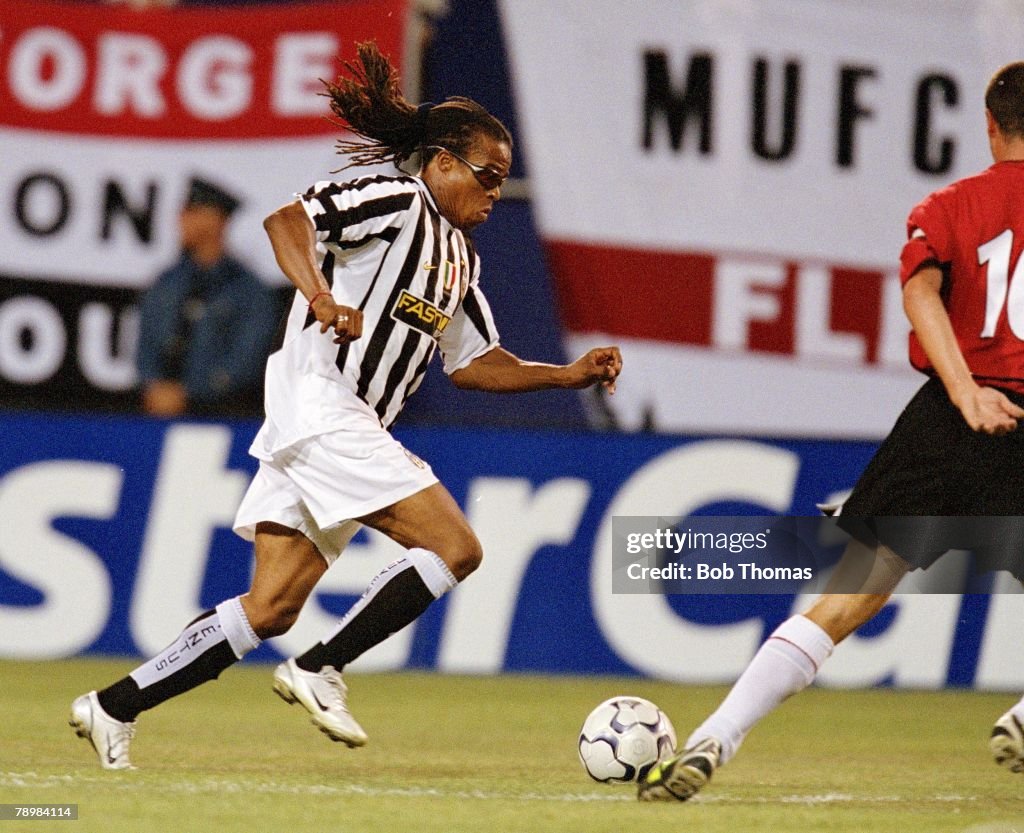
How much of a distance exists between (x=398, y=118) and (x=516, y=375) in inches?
31.7

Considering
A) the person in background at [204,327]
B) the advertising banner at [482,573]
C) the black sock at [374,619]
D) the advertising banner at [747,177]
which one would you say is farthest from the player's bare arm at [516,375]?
the advertising banner at [747,177]

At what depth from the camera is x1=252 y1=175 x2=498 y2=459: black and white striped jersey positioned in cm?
525

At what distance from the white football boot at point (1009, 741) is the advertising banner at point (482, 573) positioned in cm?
380

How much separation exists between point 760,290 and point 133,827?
22.9 ft

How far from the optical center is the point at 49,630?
8.77m

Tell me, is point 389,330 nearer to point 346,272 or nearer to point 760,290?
point 346,272

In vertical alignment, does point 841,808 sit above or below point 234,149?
below

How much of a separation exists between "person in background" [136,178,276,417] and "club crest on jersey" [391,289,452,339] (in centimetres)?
401

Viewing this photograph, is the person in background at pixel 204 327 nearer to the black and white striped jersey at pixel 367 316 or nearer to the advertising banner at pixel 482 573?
the advertising banner at pixel 482 573

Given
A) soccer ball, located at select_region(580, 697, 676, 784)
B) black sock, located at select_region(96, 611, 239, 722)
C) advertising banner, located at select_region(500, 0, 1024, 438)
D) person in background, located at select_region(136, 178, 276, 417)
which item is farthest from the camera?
advertising banner, located at select_region(500, 0, 1024, 438)

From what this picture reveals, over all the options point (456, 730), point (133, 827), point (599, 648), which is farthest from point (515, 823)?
point (599, 648)

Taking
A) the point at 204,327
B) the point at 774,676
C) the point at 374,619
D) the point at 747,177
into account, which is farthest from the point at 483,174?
the point at 747,177

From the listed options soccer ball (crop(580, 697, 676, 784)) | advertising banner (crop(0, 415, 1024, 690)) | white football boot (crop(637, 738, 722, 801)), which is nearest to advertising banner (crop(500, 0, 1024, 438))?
advertising banner (crop(0, 415, 1024, 690))

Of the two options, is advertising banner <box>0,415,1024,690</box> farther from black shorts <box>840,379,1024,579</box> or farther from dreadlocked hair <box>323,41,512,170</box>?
black shorts <box>840,379,1024,579</box>
